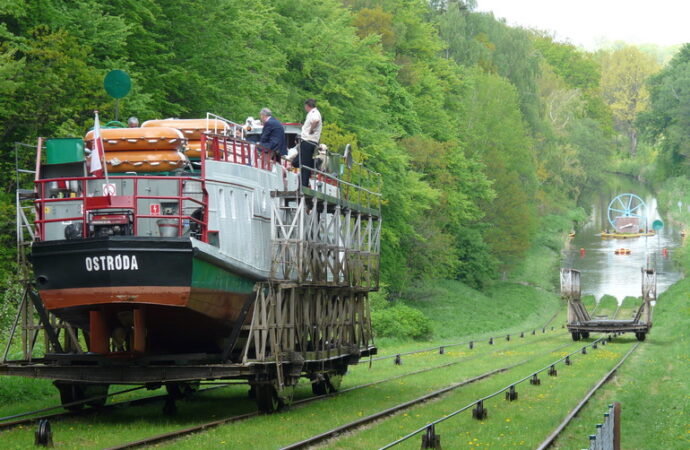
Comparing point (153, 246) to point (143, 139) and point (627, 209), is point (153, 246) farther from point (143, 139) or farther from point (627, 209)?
point (627, 209)

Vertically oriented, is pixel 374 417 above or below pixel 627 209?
below

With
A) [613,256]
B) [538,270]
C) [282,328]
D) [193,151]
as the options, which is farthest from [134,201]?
[613,256]

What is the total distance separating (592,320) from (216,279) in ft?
117

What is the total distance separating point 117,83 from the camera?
22.1 m

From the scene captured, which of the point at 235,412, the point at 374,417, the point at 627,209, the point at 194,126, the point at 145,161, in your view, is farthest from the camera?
the point at 627,209

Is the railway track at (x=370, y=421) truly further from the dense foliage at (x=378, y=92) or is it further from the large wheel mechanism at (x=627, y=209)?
the large wheel mechanism at (x=627, y=209)

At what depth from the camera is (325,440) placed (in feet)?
60.9

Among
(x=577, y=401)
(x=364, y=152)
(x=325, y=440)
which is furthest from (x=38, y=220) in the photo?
(x=364, y=152)

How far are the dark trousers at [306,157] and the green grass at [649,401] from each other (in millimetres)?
7377

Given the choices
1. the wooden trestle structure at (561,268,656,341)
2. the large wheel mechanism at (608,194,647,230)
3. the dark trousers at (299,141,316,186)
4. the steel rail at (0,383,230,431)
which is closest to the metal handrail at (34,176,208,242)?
the steel rail at (0,383,230,431)

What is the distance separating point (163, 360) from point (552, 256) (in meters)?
85.0

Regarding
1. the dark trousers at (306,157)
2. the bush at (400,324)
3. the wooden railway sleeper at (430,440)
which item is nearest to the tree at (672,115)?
the bush at (400,324)

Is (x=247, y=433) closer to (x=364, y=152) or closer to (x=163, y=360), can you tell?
(x=163, y=360)

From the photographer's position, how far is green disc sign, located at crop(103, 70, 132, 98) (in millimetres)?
21984
